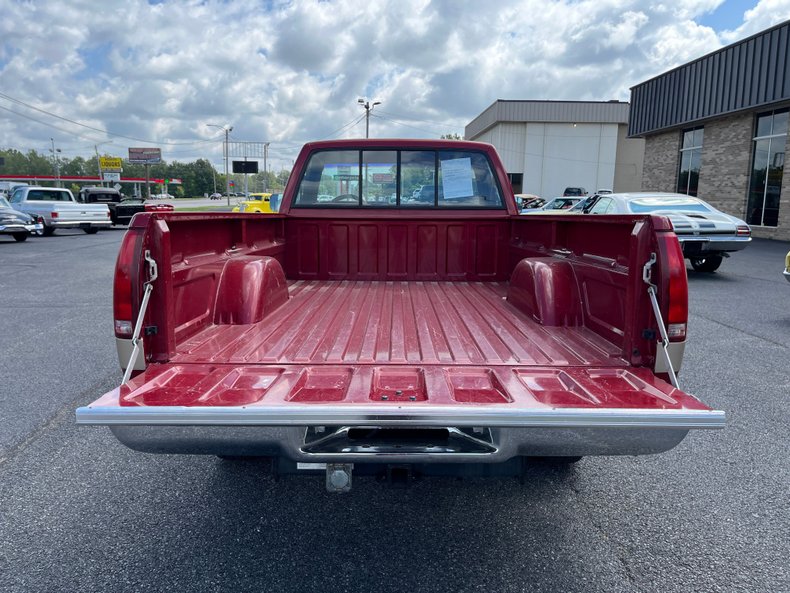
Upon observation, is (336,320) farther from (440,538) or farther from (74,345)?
(74,345)

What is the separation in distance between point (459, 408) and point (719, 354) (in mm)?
5272

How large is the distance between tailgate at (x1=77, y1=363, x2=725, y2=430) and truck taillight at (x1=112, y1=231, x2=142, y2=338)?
0.27m

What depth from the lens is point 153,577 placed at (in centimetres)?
246

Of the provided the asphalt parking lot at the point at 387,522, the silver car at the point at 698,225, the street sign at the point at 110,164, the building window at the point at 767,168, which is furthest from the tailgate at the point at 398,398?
the street sign at the point at 110,164

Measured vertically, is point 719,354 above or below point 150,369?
below

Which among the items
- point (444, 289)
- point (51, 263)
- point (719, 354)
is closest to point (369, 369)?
point (444, 289)

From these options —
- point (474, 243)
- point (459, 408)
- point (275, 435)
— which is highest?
point (474, 243)

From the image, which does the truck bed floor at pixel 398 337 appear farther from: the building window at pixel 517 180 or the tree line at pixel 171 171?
the tree line at pixel 171 171

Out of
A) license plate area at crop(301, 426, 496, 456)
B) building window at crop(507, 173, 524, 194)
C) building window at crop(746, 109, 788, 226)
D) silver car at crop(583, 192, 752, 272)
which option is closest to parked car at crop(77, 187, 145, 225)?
silver car at crop(583, 192, 752, 272)

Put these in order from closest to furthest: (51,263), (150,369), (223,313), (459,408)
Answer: (459,408) < (150,369) < (223,313) < (51,263)

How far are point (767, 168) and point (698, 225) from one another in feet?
41.0

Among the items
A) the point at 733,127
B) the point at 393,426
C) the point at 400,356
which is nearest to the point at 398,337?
the point at 400,356

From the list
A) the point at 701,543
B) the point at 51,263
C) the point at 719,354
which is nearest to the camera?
the point at 701,543

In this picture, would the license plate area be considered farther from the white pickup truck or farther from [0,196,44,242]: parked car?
the white pickup truck
